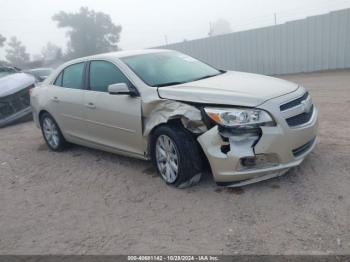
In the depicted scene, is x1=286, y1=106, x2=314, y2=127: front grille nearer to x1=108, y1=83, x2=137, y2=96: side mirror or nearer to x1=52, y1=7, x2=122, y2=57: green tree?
x1=108, y1=83, x2=137, y2=96: side mirror

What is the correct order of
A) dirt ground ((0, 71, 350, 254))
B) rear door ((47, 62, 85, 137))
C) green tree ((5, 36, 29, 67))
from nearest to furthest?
1. dirt ground ((0, 71, 350, 254))
2. rear door ((47, 62, 85, 137))
3. green tree ((5, 36, 29, 67))

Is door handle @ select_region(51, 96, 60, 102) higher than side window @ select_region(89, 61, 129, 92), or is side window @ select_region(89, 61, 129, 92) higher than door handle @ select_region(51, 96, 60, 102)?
side window @ select_region(89, 61, 129, 92)

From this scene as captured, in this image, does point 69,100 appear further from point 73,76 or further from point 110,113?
point 110,113

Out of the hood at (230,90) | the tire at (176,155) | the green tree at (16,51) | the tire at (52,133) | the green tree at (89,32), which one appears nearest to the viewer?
the hood at (230,90)

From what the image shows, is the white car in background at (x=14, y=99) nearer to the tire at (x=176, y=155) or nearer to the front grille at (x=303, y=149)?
the tire at (x=176, y=155)

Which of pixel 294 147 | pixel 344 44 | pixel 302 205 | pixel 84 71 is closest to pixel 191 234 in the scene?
pixel 302 205

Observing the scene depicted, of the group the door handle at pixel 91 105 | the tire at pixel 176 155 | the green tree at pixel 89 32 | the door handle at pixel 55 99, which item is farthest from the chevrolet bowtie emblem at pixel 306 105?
the green tree at pixel 89 32

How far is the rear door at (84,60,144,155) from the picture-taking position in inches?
178

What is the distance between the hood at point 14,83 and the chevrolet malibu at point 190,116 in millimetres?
4796

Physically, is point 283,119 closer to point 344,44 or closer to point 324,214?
point 324,214

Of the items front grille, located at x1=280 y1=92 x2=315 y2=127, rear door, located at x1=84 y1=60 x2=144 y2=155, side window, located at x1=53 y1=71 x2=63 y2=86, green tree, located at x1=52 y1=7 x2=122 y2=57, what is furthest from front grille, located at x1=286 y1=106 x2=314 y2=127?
green tree, located at x1=52 y1=7 x2=122 y2=57

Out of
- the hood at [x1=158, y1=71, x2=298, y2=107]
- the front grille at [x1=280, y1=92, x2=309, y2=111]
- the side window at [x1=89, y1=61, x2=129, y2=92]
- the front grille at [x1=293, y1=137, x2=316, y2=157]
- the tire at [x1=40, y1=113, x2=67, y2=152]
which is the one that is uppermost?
the side window at [x1=89, y1=61, x2=129, y2=92]

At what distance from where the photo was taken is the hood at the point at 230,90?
3.76 metres

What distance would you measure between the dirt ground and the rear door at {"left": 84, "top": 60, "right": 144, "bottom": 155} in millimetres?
451
